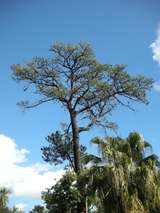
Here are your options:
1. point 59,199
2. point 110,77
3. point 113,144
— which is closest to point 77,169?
point 59,199

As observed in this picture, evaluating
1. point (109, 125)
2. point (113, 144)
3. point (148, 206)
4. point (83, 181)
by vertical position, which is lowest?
point (148, 206)

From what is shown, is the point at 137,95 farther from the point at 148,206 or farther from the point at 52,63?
the point at 148,206

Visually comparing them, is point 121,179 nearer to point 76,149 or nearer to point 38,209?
point 76,149

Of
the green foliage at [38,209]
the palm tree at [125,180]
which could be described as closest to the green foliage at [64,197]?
the palm tree at [125,180]

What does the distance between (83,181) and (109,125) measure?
8.54 m

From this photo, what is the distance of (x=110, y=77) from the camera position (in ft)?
103

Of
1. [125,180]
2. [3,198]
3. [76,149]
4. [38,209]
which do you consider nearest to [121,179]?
[125,180]

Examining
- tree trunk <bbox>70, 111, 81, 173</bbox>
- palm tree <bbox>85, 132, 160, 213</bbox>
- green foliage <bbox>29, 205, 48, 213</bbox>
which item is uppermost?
tree trunk <bbox>70, 111, 81, 173</bbox>

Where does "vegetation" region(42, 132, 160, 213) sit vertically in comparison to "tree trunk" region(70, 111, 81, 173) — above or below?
below

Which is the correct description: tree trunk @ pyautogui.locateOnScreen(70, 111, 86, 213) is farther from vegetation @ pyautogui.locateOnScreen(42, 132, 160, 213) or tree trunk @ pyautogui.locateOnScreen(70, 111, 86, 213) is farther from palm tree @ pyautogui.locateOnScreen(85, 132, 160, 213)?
palm tree @ pyautogui.locateOnScreen(85, 132, 160, 213)

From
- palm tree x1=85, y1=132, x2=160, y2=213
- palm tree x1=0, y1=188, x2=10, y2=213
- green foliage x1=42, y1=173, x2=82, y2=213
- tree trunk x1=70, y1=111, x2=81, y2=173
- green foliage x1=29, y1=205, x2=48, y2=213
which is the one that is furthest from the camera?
palm tree x1=0, y1=188, x2=10, y2=213

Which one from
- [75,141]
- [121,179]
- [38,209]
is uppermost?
[75,141]

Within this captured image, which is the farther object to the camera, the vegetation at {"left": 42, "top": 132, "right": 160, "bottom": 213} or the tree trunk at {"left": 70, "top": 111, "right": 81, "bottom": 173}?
the tree trunk at {"left": 70, "top": 111, "right": 81, "bottom": 173}

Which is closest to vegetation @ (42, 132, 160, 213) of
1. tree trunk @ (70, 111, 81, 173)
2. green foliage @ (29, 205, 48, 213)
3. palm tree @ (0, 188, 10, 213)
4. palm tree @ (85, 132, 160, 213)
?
palm tree @ (85, 132, 160, 213)
